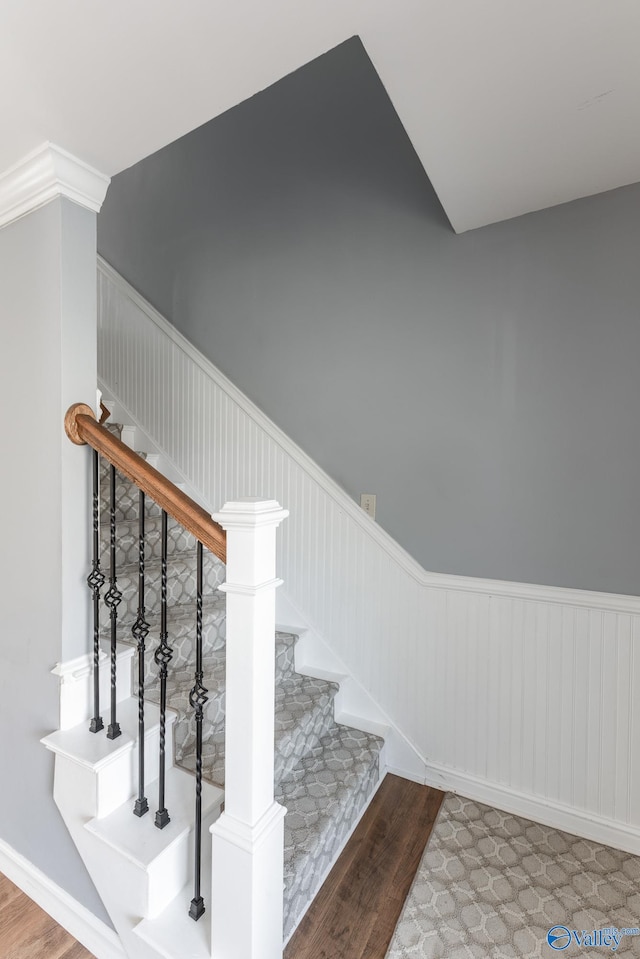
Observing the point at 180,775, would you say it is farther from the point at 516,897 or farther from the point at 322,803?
the point at 516,897

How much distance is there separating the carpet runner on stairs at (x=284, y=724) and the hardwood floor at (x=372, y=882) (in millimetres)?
44

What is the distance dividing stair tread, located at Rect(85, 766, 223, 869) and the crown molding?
175 centimetres

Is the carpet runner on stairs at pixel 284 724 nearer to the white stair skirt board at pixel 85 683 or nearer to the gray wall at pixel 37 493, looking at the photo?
the white stair skirt board at pixel 85 683

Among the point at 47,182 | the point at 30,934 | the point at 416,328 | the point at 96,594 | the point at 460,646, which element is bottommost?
the point at 30,934

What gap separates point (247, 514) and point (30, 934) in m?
1.53

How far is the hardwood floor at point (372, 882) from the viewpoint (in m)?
1.39

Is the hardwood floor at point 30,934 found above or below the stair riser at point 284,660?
below

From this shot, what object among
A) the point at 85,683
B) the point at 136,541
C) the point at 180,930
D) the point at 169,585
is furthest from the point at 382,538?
the point at 180,930

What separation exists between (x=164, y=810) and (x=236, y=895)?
11.5 inches

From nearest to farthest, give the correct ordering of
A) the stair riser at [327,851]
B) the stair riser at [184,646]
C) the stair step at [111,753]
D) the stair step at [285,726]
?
1. the stair step at [111,753]
2. the stair riser at [327,851]
3. the stair step at [285,726]
4. the stair riser at [184,646]

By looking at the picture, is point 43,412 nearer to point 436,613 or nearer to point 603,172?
point 436,613

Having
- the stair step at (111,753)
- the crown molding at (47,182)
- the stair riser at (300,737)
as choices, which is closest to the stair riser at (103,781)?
the stair step at (111,753)

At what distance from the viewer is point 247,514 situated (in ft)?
3.40

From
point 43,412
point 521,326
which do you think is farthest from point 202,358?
point 521,326
